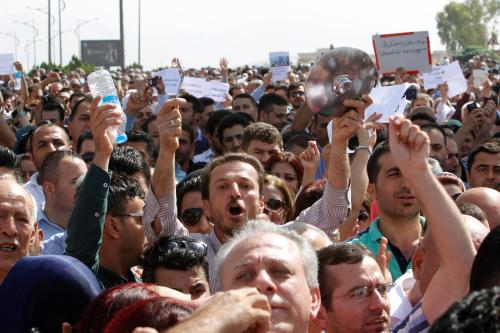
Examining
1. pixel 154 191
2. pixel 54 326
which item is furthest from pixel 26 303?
pixel 154 191

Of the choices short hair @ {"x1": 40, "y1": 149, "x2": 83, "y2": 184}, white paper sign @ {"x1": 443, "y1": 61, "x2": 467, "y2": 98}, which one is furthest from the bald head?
white paper sign @ {"x1": 443, "y1": 61, "x2": 467, "y2": 98}

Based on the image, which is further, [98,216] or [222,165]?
[222,165]

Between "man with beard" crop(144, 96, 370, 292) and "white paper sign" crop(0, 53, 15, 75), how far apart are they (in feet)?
36.2

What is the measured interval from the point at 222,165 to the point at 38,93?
10.8 meters

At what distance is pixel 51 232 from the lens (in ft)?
19.3

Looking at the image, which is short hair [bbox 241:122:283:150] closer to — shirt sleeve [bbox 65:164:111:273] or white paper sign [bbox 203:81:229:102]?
shirt sleeve [bbox 65:164:111:273]

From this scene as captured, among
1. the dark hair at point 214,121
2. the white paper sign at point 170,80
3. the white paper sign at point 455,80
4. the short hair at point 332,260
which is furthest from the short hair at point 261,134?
the white paper sign at point 455,80

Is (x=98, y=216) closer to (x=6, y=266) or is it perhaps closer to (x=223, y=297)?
(x=6, y=266)

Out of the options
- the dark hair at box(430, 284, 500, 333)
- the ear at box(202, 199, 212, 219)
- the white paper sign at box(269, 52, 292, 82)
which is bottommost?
the ear at box(202, 199, 212, 219)

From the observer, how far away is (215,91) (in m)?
12.9

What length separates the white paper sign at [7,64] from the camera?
Answer: 1567 cm

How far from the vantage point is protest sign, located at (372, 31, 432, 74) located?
537 inches

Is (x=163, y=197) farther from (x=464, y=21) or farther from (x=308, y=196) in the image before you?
(x=464, y=21)

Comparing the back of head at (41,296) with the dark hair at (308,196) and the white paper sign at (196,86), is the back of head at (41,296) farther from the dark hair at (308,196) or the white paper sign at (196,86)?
the white paper sign at (196,86)
